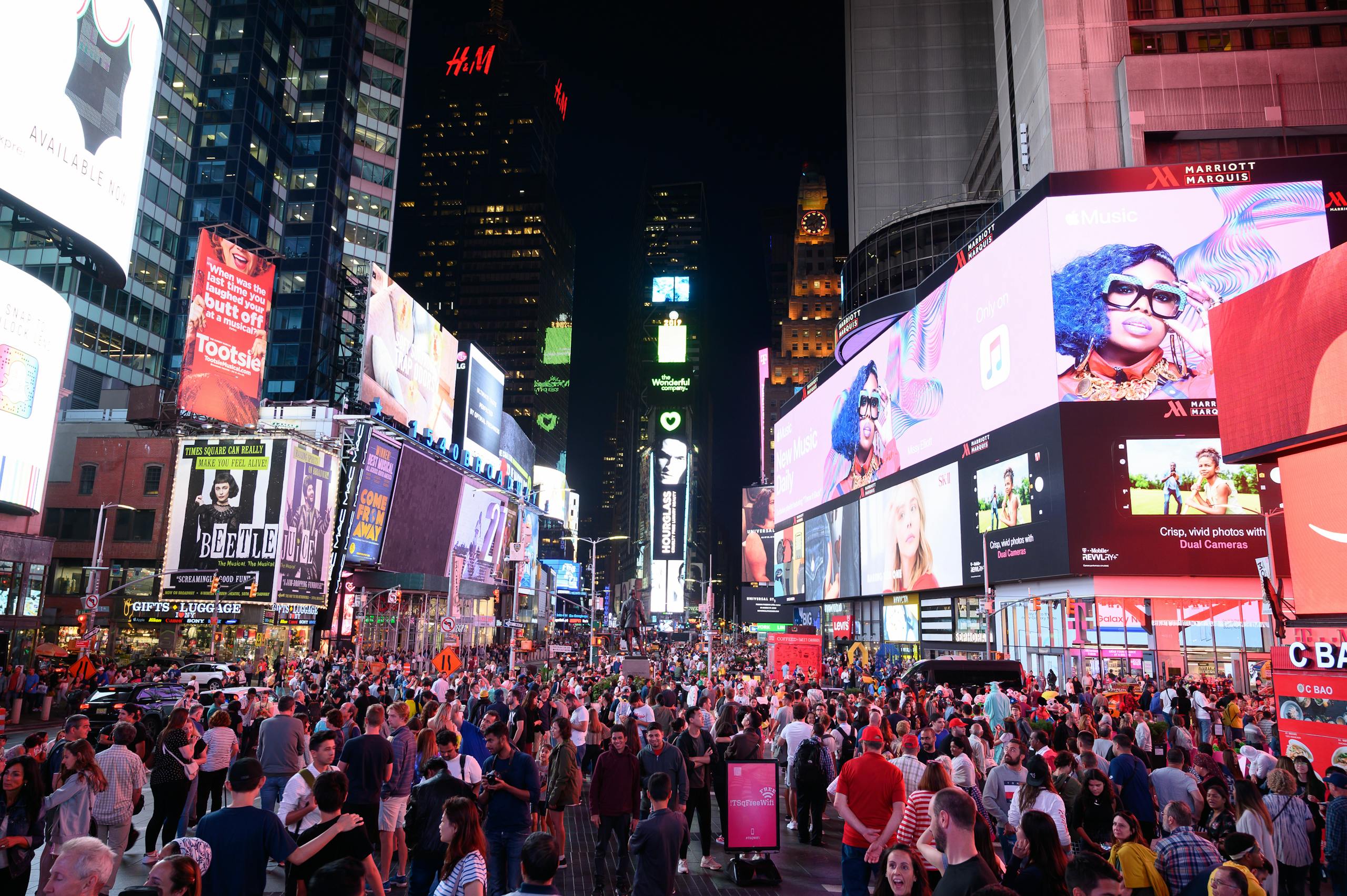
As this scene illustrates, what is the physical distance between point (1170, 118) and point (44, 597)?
62.2 metres

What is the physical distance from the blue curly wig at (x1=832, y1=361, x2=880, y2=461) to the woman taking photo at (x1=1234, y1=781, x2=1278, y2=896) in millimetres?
50385

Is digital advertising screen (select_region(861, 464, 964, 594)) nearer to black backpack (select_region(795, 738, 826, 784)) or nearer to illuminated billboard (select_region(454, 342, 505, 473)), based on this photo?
illuminated billboard (select_region(454, 342, 505, 473))

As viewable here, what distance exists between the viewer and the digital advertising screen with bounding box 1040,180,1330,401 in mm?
35688

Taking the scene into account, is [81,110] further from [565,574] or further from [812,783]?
[565,574]

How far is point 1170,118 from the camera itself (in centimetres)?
4594

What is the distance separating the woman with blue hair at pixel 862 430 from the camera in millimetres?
56125

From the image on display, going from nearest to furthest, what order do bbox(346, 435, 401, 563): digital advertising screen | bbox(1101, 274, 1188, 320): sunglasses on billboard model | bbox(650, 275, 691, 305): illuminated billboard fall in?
bbox(1101, 274, 1188, 320): sunglasses on billboard model → bbox(346, 435, 401, 563): digital advertising screen → bbox(650, 275, 691, 305): illuminated billboard

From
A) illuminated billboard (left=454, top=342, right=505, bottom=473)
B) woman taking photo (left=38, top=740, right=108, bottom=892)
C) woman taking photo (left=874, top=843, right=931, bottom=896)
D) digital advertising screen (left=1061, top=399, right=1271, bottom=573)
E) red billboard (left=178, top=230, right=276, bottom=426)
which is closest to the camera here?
woman taking photo (left=874, top=843, right=931, bottom=896)

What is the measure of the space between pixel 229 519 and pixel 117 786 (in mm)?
37553

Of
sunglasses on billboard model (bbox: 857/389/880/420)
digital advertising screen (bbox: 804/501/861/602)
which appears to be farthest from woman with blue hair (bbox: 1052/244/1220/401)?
digital advertising screen (bbox: 804/501/861/602)

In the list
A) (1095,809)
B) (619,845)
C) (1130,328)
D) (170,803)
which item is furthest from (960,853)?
(1130,328)

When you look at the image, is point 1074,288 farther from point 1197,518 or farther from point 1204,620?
point 1204,620

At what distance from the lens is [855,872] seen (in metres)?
8.02

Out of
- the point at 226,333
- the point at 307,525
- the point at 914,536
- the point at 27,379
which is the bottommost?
the point at 307,525
